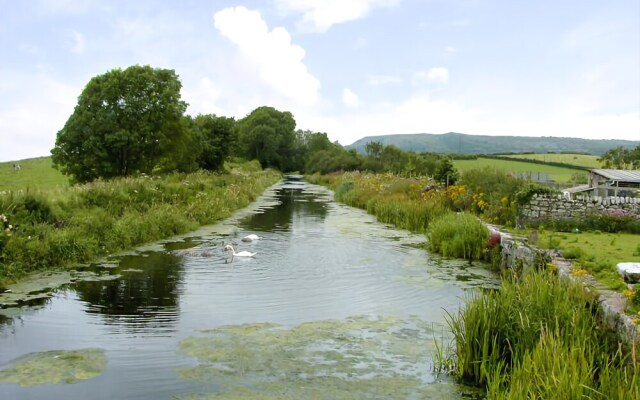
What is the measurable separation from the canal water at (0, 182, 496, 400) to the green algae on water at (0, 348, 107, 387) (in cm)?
1

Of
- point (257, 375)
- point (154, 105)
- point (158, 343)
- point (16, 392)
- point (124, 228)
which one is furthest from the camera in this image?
point (154, 105)

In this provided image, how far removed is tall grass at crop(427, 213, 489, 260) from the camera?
1423 cm

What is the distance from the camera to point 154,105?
3394 cm

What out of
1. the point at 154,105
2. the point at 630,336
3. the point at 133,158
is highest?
the point at 154,105

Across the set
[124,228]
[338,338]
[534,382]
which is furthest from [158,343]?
[124,228]

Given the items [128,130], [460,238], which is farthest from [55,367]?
[128,130]

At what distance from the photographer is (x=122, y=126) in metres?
33.0

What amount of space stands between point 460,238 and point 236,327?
8.20 meters

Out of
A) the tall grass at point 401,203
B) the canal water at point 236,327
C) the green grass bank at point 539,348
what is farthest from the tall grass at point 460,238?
the green grass bank at point 539,348

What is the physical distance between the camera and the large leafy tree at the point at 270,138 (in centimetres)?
9244

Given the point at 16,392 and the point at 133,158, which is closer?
the point at 16,392

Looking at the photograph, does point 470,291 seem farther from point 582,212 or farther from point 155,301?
point 582,212

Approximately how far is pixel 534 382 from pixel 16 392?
5420 mm

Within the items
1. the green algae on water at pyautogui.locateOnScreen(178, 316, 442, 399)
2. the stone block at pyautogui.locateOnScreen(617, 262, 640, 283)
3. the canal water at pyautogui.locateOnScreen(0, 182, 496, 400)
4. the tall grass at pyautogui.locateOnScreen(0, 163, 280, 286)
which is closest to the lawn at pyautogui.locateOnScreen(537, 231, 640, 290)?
the stone block at pyautogui.locateOnScreen(617, 262, 640, 283)
